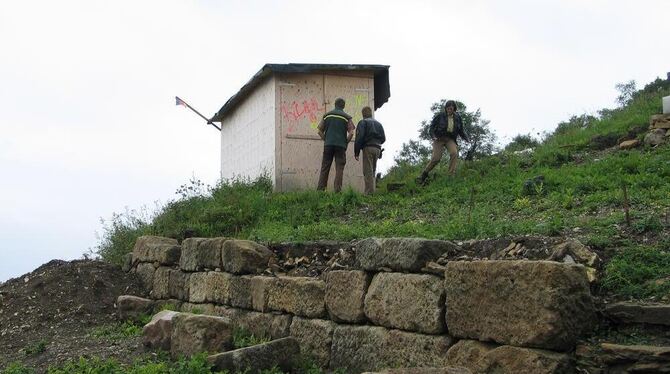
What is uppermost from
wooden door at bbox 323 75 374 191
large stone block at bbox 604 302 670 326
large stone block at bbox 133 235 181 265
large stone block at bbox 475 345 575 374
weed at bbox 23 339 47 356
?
wooden door at bbox 323 75 374 191

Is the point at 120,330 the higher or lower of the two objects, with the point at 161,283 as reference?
lower

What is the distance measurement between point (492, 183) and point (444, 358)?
15.9ft

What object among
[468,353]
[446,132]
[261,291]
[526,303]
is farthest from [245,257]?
[446,132]

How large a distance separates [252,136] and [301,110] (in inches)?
62.5

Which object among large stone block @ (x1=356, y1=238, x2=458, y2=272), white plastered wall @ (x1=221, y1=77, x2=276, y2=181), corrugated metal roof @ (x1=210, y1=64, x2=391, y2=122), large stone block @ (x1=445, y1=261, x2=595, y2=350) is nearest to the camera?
large stone block @ (x1=445, y1=261, x2=595, y2=350)

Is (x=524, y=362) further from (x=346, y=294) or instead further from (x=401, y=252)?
(x=346, y=294)

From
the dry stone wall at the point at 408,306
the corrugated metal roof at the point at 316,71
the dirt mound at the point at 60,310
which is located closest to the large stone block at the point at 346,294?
the dry stone wall at the point at 408,306

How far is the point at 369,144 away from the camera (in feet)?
38.8

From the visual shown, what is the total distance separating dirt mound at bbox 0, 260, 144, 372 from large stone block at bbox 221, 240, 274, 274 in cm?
138

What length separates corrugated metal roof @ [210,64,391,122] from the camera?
13.0m

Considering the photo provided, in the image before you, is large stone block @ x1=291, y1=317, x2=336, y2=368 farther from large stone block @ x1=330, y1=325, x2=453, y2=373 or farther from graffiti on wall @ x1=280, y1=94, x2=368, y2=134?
graffiti on wall @ x1=280, y1=94, x2=368, y2=134

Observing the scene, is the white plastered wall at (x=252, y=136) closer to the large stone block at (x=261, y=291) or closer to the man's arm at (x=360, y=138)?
the man's arm at (x=360, y=138)

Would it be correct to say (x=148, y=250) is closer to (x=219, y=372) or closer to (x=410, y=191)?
(x=410, y=191)

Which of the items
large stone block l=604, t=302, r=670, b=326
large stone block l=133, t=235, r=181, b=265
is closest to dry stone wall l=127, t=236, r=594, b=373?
large stone block l=604, t=302, r=670, b=326
